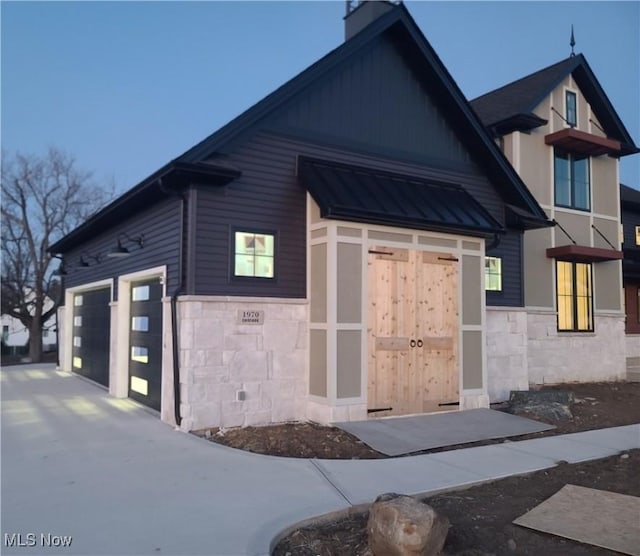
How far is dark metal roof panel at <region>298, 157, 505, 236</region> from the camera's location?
358 inches

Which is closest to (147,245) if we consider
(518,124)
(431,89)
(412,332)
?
(412,332)

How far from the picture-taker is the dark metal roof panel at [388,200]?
9102mm

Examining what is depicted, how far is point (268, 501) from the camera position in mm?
5453

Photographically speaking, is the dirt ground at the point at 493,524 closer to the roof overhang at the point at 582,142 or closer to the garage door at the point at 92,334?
the garage door at the point at 92,334

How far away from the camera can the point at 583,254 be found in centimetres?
1477

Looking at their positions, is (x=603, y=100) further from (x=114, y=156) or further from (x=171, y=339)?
(x=114, y=156)

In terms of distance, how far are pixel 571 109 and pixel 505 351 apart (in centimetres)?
806

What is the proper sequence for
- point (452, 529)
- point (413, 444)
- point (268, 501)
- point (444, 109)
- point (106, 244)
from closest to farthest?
1. point (452, 529)
2. point (268, 501)
3. point (413, 444)
4. point (444, 109)
5. point (106, 244)

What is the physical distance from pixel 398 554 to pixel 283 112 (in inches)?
295

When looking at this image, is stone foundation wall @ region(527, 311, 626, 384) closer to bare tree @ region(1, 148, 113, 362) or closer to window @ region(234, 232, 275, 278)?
window @ region(234, 232, 275, 278)

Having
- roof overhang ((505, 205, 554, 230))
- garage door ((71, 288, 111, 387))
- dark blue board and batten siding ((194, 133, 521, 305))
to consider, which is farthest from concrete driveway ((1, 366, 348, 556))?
roof overhang ((505, 205, 554, 230))

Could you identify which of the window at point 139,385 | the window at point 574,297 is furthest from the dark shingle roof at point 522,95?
the window at point 139,385

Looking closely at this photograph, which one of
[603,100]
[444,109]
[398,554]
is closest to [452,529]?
[398,554]

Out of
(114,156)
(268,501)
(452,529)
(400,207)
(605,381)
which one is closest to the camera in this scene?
(452,529)
